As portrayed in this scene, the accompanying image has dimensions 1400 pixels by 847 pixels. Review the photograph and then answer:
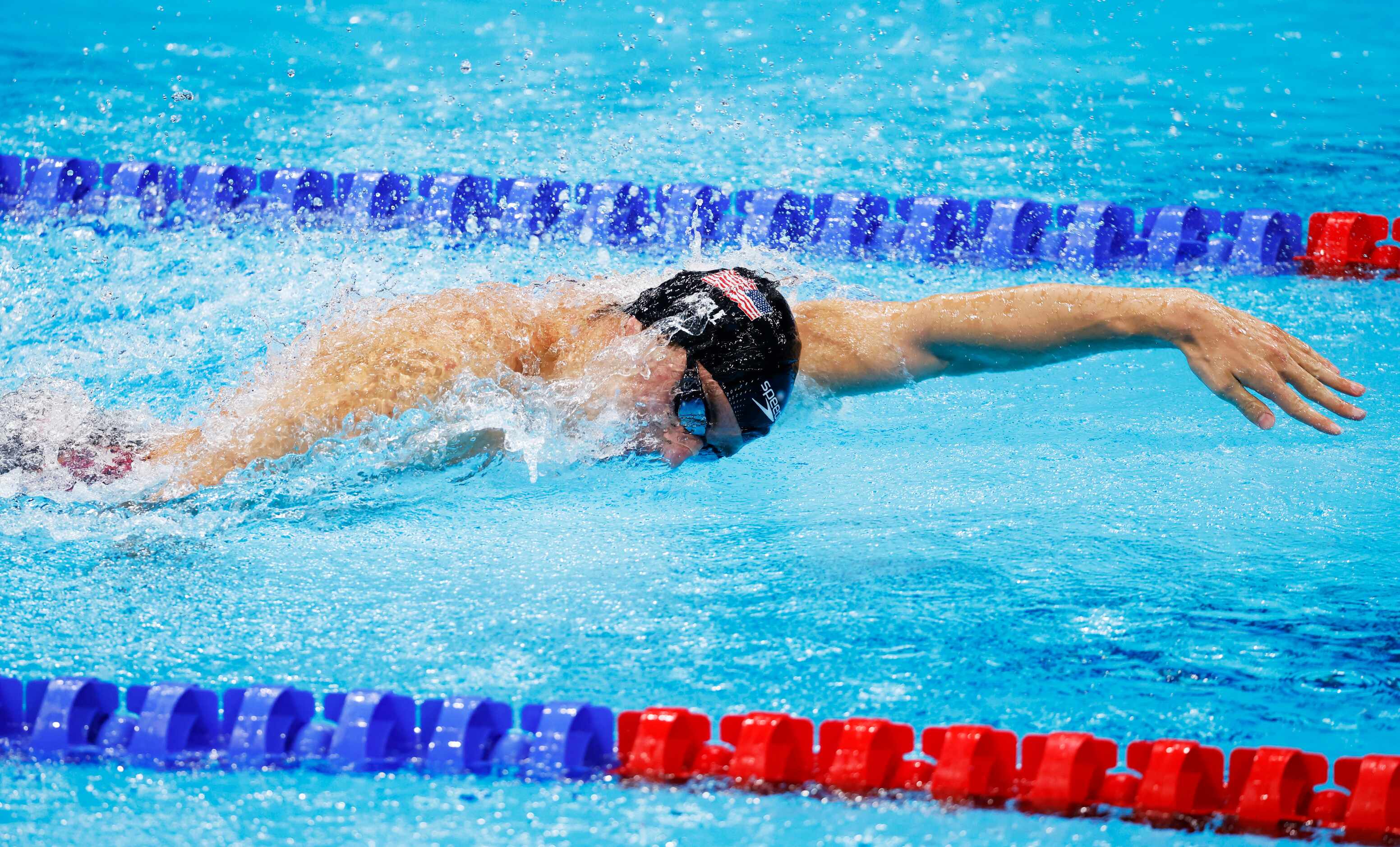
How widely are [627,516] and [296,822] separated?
105cm

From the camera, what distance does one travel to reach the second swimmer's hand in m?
1.99

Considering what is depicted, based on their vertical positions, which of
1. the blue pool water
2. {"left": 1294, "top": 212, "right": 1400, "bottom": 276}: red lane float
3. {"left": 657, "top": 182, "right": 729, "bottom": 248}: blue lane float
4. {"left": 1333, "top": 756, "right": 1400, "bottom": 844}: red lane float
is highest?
{"left": 657, "top": 182, "right": 729, "bottom": 248}: blue lane float

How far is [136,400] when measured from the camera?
3219 millimetres

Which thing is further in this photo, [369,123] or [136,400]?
[369,123]

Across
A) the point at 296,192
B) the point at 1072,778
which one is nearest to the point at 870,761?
the point at 1072,778

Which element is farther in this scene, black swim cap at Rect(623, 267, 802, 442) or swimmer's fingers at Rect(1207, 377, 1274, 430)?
black swim cap at Rect(623, 267, 802, 442)

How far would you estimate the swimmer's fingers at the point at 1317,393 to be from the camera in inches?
78.4

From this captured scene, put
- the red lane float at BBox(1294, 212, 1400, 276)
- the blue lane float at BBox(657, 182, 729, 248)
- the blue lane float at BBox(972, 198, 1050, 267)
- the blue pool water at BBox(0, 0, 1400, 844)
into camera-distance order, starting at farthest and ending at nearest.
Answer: the blue lane float at BBox(657, 182, 729, 248), the blue lane float at BBox(972, 198, 1050, 267), the red lane float at BBox(1294, 212, 1400, 276), the blue pool water at BBox(0, 0, 1400, 844)

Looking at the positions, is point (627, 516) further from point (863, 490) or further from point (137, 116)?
point (137, 116)

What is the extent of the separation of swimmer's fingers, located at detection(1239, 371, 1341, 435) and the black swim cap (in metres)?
0.79

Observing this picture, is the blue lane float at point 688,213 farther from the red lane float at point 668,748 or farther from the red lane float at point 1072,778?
the red lane float at point 1072,778

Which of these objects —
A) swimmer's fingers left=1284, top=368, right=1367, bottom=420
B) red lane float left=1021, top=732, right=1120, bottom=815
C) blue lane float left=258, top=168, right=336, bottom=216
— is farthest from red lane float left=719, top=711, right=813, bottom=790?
blue lane float left=258, top=168, right=336, bottom=216

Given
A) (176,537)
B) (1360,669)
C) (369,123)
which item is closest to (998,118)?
(369,123)

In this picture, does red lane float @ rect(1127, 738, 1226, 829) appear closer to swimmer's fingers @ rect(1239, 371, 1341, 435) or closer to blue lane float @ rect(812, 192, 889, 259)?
swimmer's fingers @ rect(1239, 371, 1341, 435)
